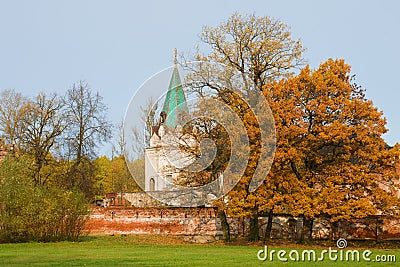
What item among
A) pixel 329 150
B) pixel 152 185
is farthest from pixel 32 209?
pixel 329 150

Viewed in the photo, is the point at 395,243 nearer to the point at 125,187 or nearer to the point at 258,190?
the point at 258,190

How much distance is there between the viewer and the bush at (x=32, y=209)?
2644 centimetres

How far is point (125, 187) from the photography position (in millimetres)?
51938

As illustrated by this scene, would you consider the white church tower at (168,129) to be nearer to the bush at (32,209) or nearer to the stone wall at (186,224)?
the stone wall at (186,224)

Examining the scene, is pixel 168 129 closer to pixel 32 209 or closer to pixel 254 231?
pixel 254 231

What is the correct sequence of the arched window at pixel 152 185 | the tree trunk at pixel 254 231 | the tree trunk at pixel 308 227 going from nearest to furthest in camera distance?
the tree trunk at pixel 308 227 < the tree trunk at pixel 254 231 < the arched window at pixel 152 185

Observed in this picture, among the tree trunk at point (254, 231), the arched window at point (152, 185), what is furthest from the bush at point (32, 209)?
the tree trunk at point (254, 231)

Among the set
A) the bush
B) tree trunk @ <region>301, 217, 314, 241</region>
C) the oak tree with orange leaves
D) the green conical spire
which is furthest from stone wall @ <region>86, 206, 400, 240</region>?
the green conical spire

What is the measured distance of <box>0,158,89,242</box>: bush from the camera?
86.7 ft

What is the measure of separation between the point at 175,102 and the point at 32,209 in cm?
864

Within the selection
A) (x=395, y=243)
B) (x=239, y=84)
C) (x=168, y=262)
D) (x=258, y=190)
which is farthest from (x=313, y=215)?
(x=168, y=262)

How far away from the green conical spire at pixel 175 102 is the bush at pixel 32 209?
19.7ft

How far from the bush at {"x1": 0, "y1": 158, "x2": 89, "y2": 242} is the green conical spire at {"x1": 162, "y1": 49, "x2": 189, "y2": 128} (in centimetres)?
601

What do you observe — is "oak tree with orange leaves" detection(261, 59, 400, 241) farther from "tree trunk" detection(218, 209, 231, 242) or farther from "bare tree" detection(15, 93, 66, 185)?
"bare tree" detection(15, 93, 66, 185)
